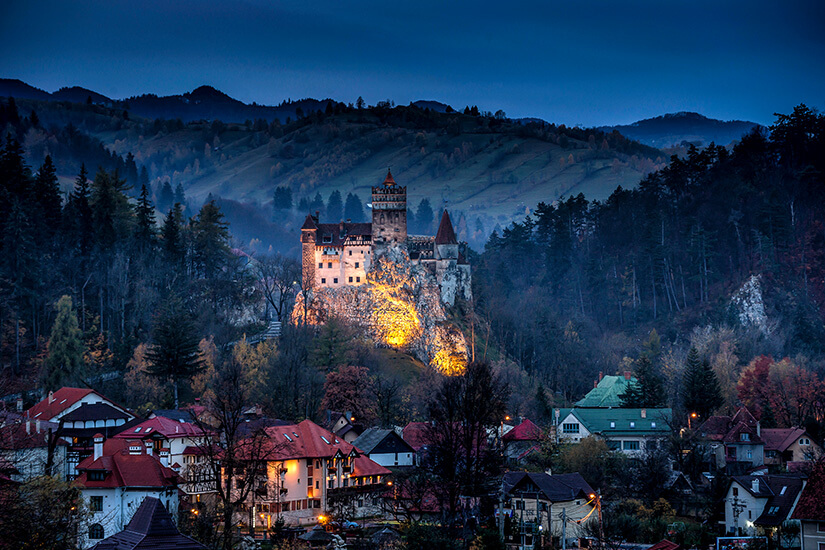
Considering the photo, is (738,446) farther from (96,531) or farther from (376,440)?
(96,531)

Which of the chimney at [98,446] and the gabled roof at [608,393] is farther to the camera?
the gabled roof at [608,393]

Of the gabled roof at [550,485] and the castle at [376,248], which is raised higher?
the castle at [376,248]

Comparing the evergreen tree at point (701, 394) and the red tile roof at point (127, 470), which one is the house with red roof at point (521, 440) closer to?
the evergreen tree at point (701, 394)

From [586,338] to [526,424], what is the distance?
59065 millimetres

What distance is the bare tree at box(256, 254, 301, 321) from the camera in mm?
131750

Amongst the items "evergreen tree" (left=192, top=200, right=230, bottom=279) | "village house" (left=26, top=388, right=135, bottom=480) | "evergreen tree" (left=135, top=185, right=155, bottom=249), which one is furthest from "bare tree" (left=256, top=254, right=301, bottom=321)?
"village house" (left=26, top=388, right=135, bottom=480)

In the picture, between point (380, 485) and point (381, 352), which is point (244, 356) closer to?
point (381, 352)

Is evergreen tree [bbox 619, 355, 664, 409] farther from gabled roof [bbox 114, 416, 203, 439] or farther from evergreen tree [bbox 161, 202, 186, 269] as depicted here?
evergreen tree [bbox 161, 202, 186, 269]

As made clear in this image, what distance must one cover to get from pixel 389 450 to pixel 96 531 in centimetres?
2822

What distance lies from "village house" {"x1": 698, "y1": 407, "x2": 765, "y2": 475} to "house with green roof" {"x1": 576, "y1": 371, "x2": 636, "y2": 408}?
15851mm

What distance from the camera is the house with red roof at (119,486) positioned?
59250 mm

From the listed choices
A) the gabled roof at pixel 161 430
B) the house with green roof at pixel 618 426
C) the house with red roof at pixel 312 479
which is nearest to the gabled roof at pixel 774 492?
the house with green roof at pixel 618 426

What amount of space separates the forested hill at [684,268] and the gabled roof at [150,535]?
270 feet

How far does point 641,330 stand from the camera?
5846 inches
